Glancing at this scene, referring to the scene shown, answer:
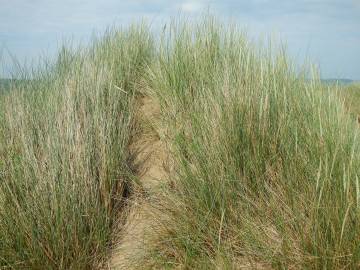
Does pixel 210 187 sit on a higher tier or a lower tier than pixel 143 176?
higher

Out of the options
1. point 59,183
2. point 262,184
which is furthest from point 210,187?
point 59,183

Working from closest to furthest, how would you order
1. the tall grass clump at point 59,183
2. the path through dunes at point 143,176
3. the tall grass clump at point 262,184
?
the tall grass clump at point 262,184 → the tall grass clump at point 59,183 → the path through dunes at point 143,176

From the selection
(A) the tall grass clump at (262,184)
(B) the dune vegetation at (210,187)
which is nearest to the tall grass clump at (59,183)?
(B) the dune vegetation at (210,187)

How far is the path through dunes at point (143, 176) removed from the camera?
2373 millimetres

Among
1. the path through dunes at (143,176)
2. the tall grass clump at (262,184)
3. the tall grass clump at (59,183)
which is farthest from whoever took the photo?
the path through dunes at (143,176)

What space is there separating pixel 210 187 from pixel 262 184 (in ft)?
1.03

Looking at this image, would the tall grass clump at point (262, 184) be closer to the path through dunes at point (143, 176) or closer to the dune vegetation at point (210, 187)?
the dune vegetation at point (210, 187)

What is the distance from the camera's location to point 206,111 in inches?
104

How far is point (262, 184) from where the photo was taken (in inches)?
91.5

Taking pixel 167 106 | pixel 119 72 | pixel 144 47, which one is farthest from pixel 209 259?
pixel 144 47

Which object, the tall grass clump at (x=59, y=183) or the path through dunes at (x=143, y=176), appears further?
the path through dunes at (x=143, y=176)

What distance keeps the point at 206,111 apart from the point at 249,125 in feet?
1.15

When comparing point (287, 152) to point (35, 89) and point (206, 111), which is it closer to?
point (206, 111)

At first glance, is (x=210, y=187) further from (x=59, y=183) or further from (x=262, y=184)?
(x=59, y=183)
